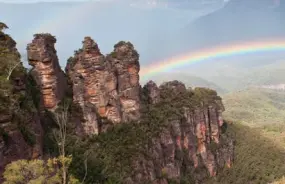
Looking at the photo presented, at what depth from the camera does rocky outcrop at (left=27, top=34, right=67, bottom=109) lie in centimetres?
4081

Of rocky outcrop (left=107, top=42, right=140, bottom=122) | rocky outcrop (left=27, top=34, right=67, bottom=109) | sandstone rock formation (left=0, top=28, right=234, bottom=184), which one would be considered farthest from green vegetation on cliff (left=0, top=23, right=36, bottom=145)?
rocky outcrop (left=107, top=42, right=140, bottom=122)

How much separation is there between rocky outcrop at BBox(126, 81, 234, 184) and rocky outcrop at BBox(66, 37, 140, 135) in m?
7.21

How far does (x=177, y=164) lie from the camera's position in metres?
56.4

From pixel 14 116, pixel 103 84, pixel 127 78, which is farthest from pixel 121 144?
pixel 14 116

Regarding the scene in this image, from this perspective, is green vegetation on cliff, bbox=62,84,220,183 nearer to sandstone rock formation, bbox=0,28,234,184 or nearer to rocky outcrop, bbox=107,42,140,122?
sandstone rock formation, bbox=0,28,234,184

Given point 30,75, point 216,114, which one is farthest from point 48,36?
point 216,114

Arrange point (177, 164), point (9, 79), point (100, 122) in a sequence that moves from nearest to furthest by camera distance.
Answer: point (9, 79) < point (100, 122) < point (177, 164)

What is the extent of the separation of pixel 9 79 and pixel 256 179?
2266 inches

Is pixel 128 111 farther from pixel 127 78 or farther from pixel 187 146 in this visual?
pixel 187 146

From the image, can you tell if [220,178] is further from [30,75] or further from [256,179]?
[30,75]

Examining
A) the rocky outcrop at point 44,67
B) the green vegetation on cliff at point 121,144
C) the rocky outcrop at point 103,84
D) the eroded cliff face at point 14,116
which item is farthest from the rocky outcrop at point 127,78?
the eroded cliff face at point 14,116

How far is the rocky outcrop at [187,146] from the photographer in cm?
5078

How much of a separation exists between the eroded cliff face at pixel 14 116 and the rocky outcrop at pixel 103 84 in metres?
12.5

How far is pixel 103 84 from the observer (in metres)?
49.3
